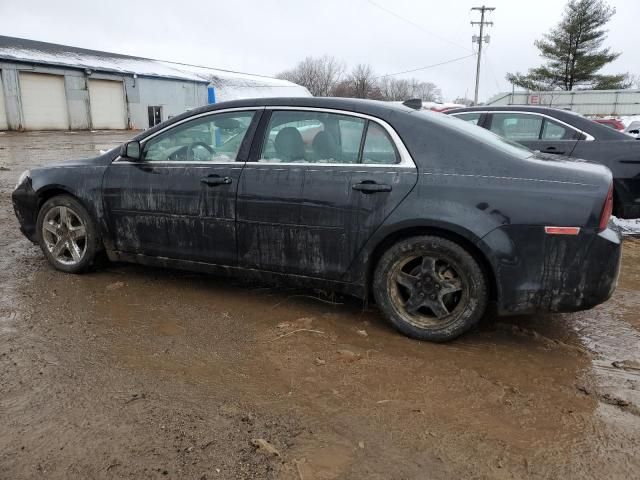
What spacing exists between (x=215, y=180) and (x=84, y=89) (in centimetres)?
3194

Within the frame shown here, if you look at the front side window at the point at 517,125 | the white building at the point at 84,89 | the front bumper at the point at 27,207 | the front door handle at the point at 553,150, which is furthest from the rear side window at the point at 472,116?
the white building at the point at 84,89

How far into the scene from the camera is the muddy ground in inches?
89.5

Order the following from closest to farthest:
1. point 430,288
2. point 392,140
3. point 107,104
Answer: point 430,288 < point 392,140 < point 107,104

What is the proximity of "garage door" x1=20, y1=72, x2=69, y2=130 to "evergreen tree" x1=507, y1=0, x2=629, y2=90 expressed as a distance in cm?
4340

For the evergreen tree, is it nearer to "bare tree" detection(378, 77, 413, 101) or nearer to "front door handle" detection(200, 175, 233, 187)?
"bare tree" detection(378, 77, 413, 101)

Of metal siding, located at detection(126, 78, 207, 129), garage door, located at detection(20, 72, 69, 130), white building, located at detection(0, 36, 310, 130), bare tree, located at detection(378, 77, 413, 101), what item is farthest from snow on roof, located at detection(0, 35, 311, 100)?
bare tree, located at detection(378, 77, 413, 101)

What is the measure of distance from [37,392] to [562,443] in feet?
8.92

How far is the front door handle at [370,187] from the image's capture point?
3.37 m

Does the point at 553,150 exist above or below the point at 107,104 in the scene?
below

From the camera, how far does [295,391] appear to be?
2.82 metres

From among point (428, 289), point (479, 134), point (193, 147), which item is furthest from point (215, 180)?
point (479, 134)

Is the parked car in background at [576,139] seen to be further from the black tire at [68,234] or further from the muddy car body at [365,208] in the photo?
the black tire at [68,234]

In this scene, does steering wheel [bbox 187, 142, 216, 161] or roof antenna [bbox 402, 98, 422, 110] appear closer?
roof antenna [bbox 402, 98, 422, 110]

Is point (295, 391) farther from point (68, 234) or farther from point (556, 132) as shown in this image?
point (556, 132)
